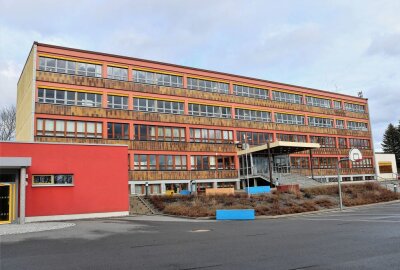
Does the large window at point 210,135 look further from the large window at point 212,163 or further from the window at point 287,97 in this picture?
the window at point 287,97

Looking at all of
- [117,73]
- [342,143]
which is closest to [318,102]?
[342,143]

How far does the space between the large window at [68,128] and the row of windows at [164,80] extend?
531 cm

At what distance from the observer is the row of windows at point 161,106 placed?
36.6 meters

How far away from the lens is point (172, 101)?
44.0 metres

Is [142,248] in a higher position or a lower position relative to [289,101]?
lower

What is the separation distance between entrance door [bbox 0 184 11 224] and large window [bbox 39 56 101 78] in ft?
57.7

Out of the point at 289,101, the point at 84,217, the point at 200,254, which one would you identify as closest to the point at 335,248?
the point at 200,254

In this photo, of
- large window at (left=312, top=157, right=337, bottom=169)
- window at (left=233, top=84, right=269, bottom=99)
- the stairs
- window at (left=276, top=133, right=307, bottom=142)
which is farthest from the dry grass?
window at (left=233, top=84, right=269, bottom=99)

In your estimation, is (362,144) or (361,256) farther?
(362,144)

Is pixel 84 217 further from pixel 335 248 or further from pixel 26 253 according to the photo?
pixel 335 248

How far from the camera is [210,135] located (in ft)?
151

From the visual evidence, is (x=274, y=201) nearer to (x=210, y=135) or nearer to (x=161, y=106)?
(x=210, y=135)

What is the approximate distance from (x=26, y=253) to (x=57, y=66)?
3007 cm

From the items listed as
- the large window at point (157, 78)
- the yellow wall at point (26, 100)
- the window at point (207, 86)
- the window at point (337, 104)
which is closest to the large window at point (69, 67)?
the yellow wall at point (26, 100)
